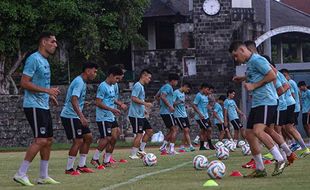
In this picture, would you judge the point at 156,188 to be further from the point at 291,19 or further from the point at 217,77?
the point at 291,19

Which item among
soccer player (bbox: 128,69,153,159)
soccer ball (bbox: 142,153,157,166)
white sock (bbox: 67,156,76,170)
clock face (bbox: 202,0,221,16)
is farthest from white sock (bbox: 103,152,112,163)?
clock face (bbox: 202,0,221,16)

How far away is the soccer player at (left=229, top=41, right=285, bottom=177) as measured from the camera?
13773 millimetres

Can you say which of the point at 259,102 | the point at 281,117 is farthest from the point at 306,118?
the point at 259,102

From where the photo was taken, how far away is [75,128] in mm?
16078

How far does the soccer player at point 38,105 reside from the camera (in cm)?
1341

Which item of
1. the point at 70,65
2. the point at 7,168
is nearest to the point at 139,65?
the point at 70,65

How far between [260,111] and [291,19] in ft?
167

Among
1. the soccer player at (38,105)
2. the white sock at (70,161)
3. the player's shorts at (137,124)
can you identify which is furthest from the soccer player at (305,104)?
the soccer player at (38,105)

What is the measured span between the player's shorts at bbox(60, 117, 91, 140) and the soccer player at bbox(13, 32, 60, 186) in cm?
230

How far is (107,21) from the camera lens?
42.8 metres

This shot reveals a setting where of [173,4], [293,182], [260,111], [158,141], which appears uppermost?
[173,4]

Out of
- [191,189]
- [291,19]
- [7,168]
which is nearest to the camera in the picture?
[191,189]

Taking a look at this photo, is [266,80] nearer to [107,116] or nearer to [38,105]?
[38,105]

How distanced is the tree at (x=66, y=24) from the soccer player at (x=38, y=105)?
83.4ft
